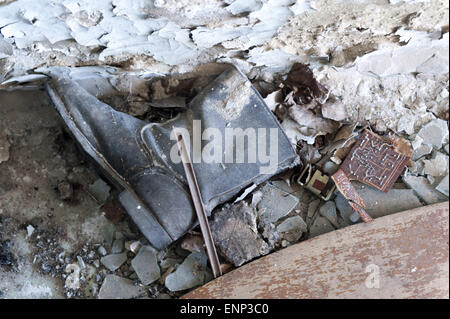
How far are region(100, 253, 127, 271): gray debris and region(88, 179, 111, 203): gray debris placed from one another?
23 cm

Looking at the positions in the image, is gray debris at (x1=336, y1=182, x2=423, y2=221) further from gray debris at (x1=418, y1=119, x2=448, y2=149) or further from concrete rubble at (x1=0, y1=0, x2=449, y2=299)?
gray debris at (x1=418, y1=119, x2=448, y2=149)

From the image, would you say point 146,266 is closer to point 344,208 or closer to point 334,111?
point 344,208

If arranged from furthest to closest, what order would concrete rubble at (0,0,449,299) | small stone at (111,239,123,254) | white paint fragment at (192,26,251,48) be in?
small stone at (111,239,123,254), concrete rubble at (0,0,449,299), white paint fragment at (192,26,251,48)

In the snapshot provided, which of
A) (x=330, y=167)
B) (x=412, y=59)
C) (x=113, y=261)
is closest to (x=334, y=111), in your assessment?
(x=330, y=167)

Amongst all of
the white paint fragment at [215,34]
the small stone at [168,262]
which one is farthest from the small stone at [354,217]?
the white paint fragment at [215,34]

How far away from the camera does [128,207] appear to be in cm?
168

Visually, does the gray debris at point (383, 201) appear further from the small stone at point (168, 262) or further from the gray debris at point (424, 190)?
the small stone at point (168, 262)

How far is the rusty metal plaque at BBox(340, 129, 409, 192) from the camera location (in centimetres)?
174

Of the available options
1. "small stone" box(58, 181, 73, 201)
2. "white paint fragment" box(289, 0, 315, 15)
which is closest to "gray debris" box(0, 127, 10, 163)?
"small stone" box(58, 181, 73, 201)

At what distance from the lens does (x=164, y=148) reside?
1.67 meters

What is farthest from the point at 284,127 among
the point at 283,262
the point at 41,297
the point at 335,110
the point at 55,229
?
the point at 41,297

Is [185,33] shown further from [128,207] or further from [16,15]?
[128,207]

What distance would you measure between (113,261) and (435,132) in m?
1.43
